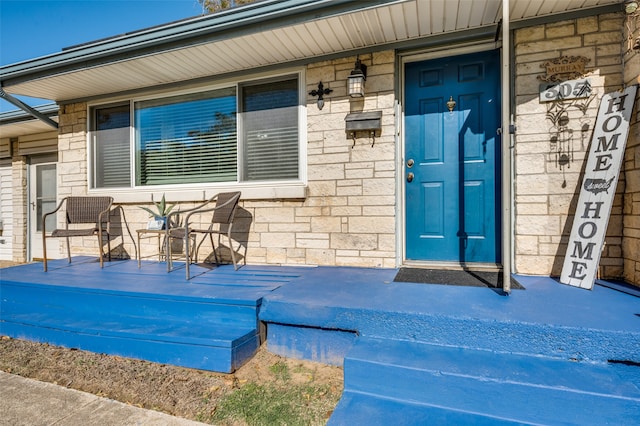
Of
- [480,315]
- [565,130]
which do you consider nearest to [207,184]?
[480,315]

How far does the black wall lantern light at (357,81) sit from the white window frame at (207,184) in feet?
1.88

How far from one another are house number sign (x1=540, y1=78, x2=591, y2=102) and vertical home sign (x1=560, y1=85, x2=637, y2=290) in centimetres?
15

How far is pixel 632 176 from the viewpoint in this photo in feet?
7.98

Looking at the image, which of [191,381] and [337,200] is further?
[337,200]

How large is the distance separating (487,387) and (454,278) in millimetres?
1288

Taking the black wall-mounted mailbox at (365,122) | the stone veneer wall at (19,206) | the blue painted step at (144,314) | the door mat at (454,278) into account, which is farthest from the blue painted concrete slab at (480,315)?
the stone veneer wall at (19,206)

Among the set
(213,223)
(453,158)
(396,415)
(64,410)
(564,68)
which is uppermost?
(564,68)

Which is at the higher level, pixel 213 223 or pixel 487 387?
pixel 213 223

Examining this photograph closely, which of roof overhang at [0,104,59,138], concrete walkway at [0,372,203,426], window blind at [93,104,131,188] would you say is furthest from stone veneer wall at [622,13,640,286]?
roof overhang at [0,104,59,138]

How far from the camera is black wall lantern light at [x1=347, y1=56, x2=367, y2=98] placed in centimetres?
307

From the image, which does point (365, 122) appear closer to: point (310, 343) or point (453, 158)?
point (453, 158)

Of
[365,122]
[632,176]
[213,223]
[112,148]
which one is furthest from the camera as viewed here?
[112,148]

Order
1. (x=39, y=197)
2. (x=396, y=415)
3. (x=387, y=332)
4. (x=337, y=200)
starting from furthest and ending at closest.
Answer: (x=39, y=197)
(x=337, y=200)
(x=387, y=332)
(x=396, y=415)

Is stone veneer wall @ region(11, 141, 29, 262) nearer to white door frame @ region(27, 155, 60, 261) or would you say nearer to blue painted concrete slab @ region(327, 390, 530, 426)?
white door frame @ region(27, 155, 60, 261)
